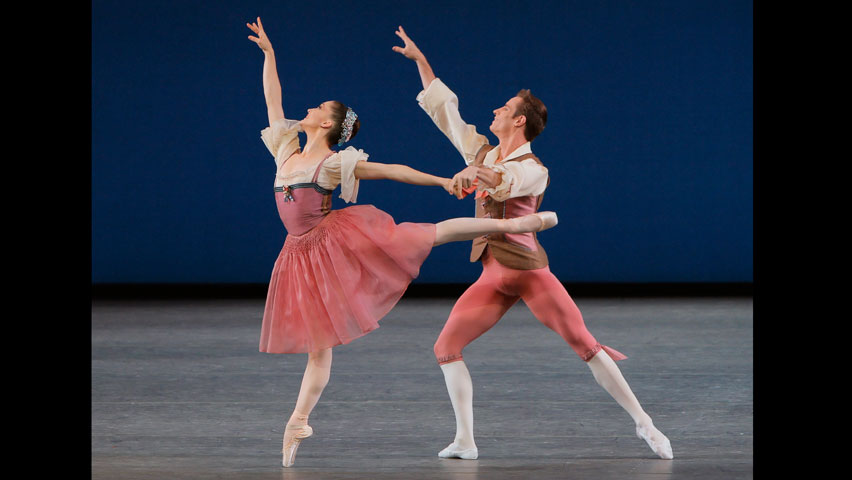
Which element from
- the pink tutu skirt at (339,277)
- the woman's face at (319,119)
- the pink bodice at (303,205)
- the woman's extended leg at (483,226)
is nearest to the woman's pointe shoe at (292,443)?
the pink tutu skirt at (339,277)

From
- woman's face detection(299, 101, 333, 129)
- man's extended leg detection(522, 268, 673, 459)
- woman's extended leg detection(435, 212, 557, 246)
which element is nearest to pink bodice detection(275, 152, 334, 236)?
woman's face detection(299, 101, 333, 129)

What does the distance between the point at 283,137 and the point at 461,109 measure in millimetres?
5137

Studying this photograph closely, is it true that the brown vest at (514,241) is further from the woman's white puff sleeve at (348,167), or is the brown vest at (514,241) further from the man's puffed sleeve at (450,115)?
the woman's white puff sleeve at (348,167)

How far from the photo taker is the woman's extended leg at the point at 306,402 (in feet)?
10.3

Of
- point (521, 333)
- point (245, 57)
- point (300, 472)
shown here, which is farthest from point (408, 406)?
point (245, 57)

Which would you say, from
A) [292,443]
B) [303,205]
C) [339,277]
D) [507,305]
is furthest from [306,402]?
[507,305]

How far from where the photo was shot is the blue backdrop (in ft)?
26.8

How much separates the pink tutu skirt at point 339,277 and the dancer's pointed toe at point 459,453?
1.70 feet

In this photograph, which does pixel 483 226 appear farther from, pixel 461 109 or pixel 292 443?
pixel 461 109

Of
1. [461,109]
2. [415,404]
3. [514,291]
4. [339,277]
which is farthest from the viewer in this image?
[461,109]

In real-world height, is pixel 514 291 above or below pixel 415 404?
above

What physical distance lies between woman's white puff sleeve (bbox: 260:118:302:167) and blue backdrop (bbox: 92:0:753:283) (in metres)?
4.83

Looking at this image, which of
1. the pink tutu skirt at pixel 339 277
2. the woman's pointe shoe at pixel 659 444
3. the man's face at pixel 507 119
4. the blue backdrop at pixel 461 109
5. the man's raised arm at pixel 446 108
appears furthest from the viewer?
the blue backdrop at pixel 461 109

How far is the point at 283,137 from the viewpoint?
325cm
